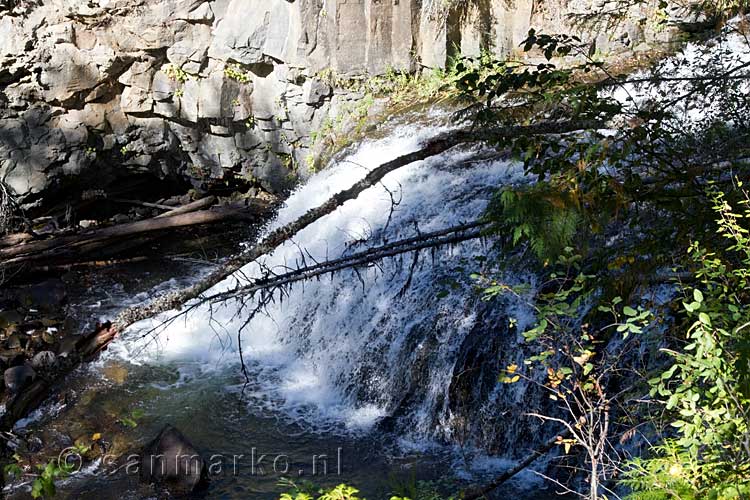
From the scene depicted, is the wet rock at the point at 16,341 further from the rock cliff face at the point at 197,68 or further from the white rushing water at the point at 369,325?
the rock cliff face at the point at 197,68

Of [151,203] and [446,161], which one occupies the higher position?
[446,161]

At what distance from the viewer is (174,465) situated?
5.47 metres

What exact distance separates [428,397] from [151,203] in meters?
6.91

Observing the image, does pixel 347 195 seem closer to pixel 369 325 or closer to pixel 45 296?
pixel 369 325

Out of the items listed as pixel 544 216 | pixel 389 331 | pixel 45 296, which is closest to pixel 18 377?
pixel 45 296

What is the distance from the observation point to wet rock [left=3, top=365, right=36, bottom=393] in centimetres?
704

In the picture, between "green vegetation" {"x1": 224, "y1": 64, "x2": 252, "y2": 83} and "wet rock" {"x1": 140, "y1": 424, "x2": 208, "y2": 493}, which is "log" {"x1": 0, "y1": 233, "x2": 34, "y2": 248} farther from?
"wet rock" {"x1": 140, "y1": 424, "x2": 208, "y2": 493}

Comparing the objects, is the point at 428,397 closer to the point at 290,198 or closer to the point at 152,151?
the point at 290,198

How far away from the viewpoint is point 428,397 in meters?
→ 5.93

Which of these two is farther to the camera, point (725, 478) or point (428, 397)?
point (428, 397)

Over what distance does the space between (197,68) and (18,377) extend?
17.2 feet

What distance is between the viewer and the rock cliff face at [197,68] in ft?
32.3

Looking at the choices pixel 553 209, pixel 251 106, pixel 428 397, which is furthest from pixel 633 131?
pixel 251 106

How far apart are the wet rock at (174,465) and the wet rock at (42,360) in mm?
2227
